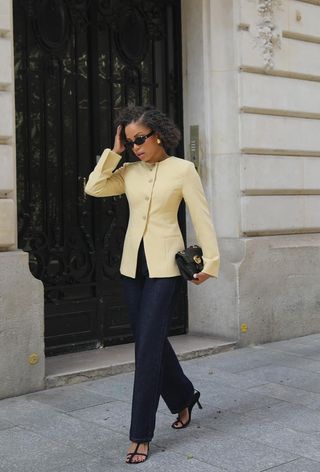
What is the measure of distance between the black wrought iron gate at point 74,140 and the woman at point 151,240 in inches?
94.6

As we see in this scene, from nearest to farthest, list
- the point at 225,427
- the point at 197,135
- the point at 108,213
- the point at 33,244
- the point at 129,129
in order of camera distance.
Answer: the point at 129,129 < the point at 225,427 < the point at 33,244 < the point at 108,213 < the point at 197,135

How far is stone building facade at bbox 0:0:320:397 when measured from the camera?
306 inches

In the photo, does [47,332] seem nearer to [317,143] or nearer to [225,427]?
Answer: [225,427]

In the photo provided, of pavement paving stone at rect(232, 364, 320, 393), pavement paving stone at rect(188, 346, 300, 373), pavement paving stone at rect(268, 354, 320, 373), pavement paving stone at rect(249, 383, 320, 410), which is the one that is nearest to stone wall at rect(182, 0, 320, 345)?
pavement paving stone at rect(188, 346, 300, 373)

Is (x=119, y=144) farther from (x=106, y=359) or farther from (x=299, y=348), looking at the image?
(x=299, y=348)

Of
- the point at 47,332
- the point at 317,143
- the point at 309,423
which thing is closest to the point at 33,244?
the point at 47,332

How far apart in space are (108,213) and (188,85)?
1.76m

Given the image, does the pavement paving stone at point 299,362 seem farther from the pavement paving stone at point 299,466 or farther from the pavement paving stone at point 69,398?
the pavement paving stone at point 299,466

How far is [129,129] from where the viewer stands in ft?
14.8

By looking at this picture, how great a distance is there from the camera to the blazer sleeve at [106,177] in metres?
4.58

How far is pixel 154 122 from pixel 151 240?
2.40ft

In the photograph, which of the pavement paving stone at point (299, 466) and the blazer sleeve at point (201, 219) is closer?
the pavement paving stone at point (299, 466)

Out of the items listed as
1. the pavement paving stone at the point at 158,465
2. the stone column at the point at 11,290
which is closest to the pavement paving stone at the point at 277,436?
the pavement paving stone at the point at 158,465

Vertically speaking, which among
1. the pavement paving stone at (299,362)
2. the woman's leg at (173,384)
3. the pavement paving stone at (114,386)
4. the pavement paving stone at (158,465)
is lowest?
the pavement paving stone at (158,465)
